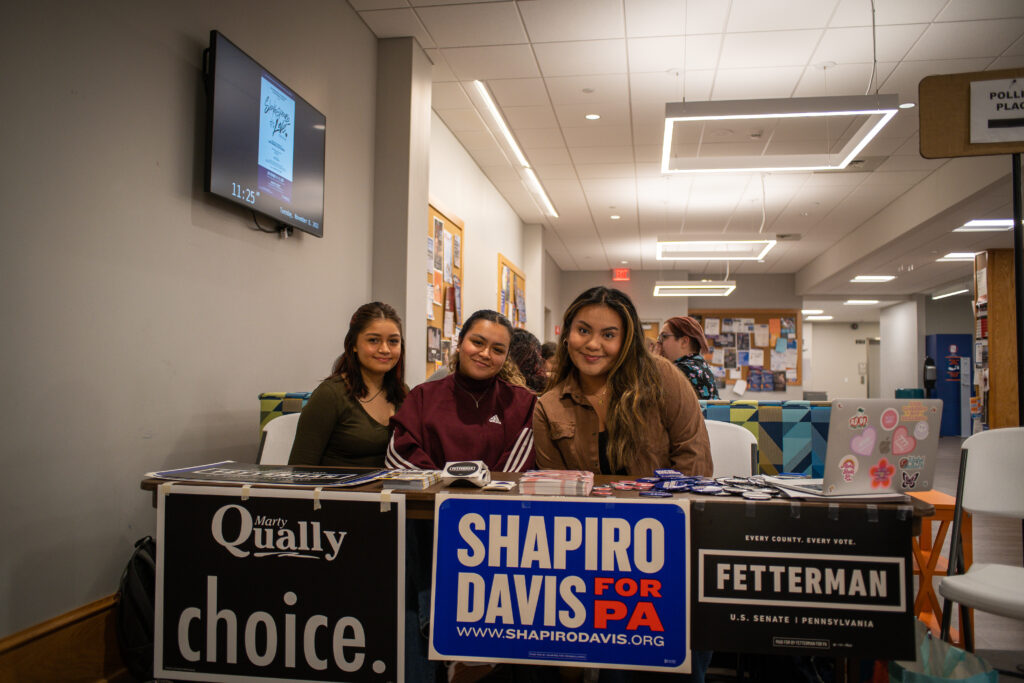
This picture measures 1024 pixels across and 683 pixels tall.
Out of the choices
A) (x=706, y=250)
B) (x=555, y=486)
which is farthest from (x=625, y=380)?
(x=706, y=250)

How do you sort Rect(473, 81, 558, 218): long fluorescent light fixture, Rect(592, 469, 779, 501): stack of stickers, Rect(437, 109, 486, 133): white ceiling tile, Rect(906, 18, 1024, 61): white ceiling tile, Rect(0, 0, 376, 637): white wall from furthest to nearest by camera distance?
Rect(437, 109, 486, 133): white ceiling tile → Rect(473, 81, 558, 218): long fluorescent light fixture → Rect(906, 18, 1024, 61): white ceiling tile → Rect(0, 0, 376, 637): white wall → Rect(592, 469, 779, 501): stack of stickers

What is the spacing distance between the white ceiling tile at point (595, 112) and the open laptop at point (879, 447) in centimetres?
443

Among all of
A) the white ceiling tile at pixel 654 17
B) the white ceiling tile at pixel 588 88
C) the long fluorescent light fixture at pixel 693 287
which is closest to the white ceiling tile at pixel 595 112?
the white ceiling tile at pixel 588 88

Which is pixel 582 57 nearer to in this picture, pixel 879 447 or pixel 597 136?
pixel 597 136

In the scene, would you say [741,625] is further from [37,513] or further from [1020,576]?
[37,513]

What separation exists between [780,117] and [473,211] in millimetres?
3352

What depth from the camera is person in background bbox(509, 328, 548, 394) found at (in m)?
3.71

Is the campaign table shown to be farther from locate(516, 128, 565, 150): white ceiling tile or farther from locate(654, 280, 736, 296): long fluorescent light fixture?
locate(654, 280, 736, 296): long fluorescent light fixture

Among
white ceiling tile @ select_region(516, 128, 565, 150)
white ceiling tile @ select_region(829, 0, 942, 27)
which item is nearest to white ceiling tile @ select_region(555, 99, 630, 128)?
white ceiling tile @ select_region(516, 128, 565, 150)

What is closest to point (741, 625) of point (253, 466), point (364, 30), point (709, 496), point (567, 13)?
point (709, 496)

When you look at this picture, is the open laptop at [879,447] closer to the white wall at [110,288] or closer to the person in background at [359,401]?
the person in background at [359,401]

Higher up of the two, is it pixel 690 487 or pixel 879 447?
pixel 879 447

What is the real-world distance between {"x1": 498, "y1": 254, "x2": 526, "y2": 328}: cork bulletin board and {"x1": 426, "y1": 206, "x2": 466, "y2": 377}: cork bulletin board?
1.75 metres

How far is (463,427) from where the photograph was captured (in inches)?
88.0
